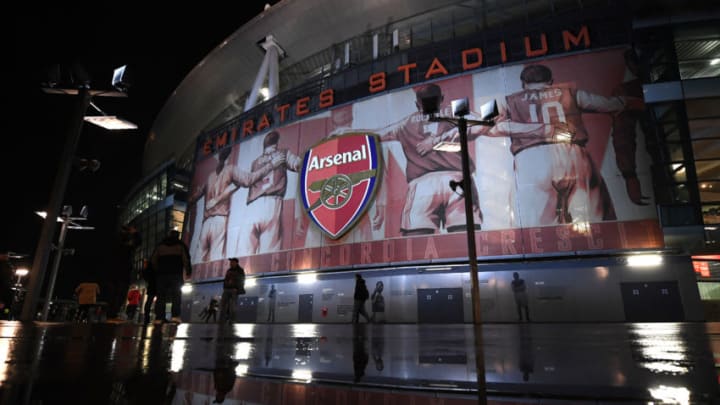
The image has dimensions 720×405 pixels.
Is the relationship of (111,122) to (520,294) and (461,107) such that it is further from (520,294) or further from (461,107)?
(520,294)

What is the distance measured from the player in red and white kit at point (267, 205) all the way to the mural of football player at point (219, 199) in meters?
0.34

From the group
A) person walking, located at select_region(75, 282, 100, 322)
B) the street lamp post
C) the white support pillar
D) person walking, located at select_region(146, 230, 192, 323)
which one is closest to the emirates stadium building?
the white support pillar

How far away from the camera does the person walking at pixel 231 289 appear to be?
33.1 ft

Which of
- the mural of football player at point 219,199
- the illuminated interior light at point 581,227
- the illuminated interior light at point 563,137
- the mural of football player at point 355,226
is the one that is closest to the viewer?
the illuminated interior light at point 581,227

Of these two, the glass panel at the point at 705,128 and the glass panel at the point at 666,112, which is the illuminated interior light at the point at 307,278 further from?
the glass panel at the point at 705,128

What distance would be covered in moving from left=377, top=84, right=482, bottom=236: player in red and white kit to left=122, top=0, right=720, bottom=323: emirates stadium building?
0.07m

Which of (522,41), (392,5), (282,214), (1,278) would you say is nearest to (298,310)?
(282,214)

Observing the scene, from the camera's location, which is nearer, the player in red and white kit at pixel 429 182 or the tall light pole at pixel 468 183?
the tall light pole at pixel 468 183

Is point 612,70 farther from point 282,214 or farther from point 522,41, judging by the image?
point 282,214

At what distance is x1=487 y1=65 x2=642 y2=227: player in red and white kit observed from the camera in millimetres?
14562

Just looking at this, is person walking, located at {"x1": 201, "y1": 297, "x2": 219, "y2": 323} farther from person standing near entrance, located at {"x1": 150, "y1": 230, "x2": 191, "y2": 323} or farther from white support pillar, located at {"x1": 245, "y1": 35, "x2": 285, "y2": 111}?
person standing near entrance, located at {"x1": 150, "y1": 230, "x2": 191, "y2": 323}

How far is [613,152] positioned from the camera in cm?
1463

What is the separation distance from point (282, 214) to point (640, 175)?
53.5 feet

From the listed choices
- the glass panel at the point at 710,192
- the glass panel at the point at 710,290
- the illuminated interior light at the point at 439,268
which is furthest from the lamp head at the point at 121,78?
the glass panel at the point at 710,290
